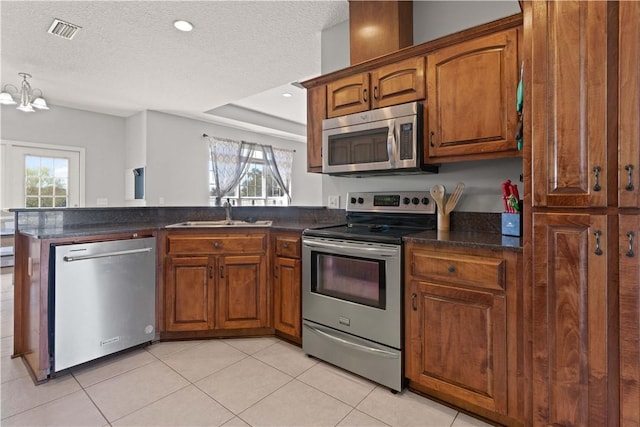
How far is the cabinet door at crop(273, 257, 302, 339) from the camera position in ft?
7.70

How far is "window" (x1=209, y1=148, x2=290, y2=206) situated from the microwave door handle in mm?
4614

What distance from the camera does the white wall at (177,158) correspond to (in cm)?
503

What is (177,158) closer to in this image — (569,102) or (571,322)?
(569,102)

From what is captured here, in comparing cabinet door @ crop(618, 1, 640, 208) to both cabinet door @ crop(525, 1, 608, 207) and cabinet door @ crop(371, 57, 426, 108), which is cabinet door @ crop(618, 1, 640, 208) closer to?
cabinet door @ crop(525, 1, 608, 207)

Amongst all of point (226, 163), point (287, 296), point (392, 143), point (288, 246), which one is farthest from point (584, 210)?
point (226, 163)

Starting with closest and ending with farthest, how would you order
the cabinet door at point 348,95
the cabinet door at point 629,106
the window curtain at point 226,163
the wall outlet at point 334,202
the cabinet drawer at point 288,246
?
the cabinet door at point 629,106
the cabinet door at point 348,95
the cabinet drawer at point 288,246
the wall outlet at point 334,202
the window curtain at point 226,163

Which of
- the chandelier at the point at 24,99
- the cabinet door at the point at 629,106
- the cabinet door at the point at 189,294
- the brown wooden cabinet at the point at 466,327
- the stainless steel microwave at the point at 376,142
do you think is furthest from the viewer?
the chandelier at the point at 24,99

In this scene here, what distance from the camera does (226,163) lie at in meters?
6.03

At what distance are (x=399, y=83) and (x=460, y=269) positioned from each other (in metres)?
1.23

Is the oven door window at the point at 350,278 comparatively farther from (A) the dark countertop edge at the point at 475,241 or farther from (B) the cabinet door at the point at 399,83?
(B) the cabinet door at the point at 399,83

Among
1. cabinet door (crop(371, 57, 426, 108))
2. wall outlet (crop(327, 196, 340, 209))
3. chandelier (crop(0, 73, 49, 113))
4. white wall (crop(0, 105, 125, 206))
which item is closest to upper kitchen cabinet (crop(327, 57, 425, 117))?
cabinet door (crop(371, 57, 426, 108))

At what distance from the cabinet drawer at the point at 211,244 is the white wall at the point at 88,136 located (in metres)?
3.80

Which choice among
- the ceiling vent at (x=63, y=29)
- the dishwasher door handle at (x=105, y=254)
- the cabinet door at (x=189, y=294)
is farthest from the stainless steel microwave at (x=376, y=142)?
the ceiling vent at (x=63, y=29)

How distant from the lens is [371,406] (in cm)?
171
